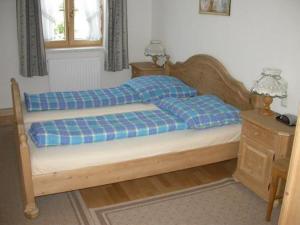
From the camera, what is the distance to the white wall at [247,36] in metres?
3.03

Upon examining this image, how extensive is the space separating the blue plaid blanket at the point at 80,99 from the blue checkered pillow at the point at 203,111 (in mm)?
576

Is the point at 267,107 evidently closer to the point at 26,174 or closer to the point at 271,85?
the point at 271,85

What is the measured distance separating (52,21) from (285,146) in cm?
352

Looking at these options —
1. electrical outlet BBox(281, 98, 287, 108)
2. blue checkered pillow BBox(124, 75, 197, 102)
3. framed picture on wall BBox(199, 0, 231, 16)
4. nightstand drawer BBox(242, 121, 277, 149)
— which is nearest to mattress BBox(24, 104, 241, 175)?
nightstand drawer BBox(242, 121, 277, 149)

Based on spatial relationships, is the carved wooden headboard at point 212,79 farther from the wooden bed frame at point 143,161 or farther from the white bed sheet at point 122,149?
the white bed sheet at point 122,149

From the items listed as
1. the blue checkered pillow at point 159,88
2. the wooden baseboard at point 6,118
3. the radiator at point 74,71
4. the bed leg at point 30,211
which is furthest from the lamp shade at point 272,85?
Result: the wooden baseboard at point 6,118

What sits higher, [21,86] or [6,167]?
[21,86]

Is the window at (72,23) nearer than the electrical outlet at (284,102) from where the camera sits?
No

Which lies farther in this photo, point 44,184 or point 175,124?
point 175,124

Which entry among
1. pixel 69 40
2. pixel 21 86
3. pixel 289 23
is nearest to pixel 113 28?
pixel 69 40

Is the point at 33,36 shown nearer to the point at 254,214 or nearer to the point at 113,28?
the point at 113,28

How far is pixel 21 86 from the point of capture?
488 centimetres

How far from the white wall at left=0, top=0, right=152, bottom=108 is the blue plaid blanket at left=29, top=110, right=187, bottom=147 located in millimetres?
2025

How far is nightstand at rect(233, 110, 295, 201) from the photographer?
2.78 meters
